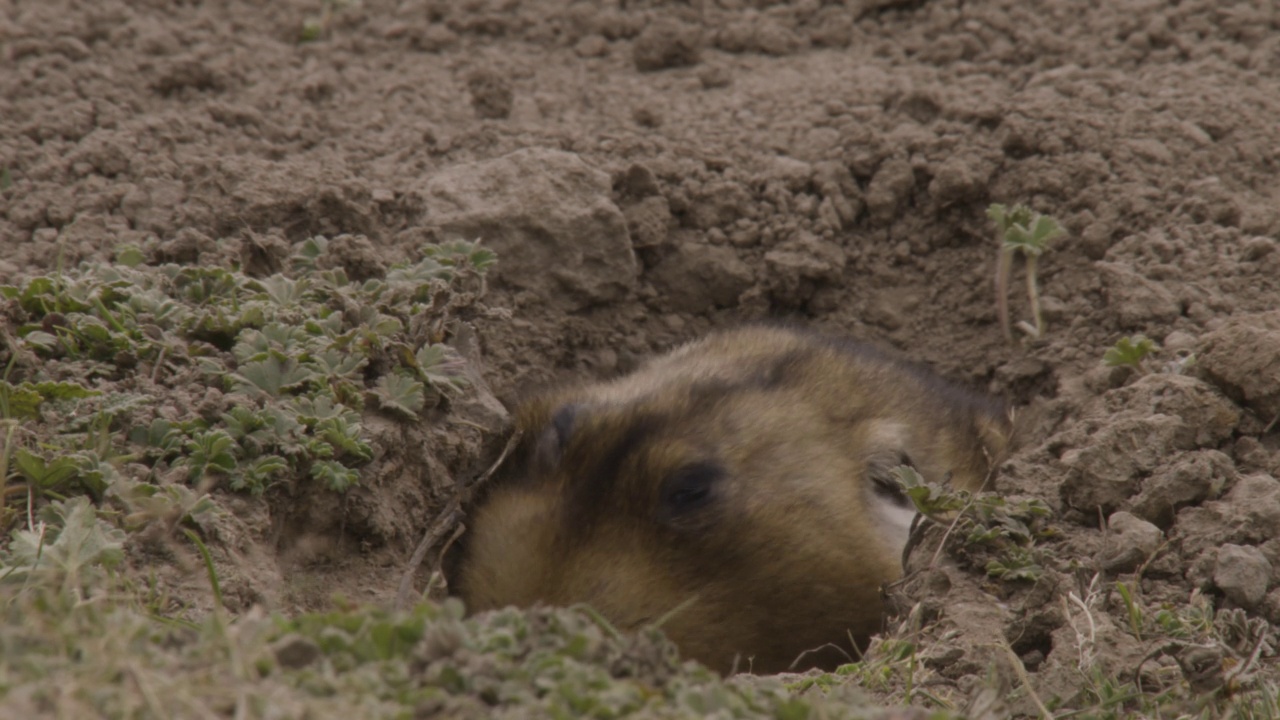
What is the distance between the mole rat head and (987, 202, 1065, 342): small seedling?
1.16 m

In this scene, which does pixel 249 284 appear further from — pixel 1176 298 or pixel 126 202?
pixel 1176 298

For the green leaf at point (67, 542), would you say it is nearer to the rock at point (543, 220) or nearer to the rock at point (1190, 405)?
the rock at point (543, 220)

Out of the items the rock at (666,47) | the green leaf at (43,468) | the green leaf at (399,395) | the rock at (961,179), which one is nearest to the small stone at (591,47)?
the rock at (666,47)

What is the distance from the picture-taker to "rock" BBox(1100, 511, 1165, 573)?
330cm

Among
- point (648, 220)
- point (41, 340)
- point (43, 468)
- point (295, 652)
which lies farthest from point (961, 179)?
point (295, 652)

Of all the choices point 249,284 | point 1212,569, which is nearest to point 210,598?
point 249,284

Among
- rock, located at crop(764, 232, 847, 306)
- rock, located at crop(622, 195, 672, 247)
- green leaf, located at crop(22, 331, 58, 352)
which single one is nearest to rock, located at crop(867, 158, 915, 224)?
rock, located at crop(764, 232, 847, 306)

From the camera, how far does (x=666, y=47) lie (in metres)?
5.66

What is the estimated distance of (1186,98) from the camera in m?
5.07

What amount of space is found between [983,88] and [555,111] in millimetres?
1705

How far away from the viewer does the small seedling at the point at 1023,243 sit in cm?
466

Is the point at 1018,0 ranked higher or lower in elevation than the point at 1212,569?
higher

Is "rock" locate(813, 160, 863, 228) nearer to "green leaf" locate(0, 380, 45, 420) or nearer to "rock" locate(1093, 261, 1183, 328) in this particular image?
"rock" locate(1093, 261, 1183, 328)

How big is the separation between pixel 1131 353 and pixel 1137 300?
44 centimetres
